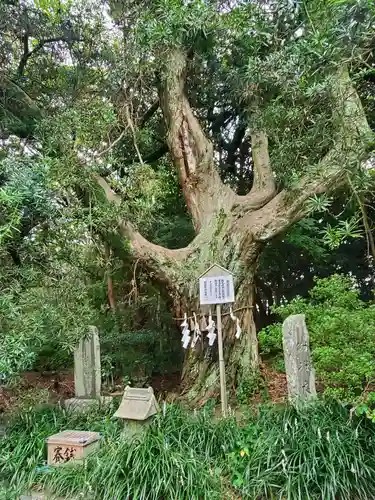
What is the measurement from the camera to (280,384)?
4.95 m

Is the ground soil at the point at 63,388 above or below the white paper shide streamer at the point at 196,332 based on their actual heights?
below

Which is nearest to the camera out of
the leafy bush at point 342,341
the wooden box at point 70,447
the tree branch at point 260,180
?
the wooden box at point 70,447

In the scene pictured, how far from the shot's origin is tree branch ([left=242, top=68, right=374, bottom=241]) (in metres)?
3.05

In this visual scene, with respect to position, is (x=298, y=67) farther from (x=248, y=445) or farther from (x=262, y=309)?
(x=262, y=309)

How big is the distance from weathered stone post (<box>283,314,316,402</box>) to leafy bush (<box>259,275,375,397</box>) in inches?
3.8

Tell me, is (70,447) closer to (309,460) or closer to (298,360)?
(309,460)

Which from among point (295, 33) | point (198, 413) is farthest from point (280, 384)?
point (295, 33)

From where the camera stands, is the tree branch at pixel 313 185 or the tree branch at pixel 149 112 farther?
the tree branch at pixel 149 112

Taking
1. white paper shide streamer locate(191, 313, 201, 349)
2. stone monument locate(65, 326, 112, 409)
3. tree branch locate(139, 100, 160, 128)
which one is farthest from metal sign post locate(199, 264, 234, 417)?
tree branch locate(139, 100, 160, 128)

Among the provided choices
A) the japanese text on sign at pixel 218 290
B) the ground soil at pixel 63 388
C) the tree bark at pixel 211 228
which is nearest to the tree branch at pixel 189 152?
the tree bark at pixel 211 228

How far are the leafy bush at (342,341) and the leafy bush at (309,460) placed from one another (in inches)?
13.6

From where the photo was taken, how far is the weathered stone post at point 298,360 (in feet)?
11.9

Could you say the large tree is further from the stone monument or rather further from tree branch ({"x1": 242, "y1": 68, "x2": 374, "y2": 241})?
the stone monument

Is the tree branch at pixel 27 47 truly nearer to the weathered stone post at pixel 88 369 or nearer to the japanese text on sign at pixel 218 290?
the weathered stone post at pixel 88 369
